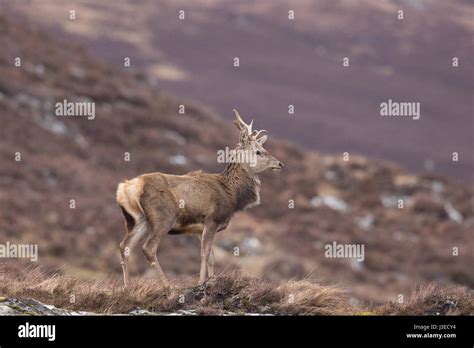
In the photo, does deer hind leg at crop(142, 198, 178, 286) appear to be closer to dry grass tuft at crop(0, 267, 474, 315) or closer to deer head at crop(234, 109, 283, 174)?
dry grass tuft at crop(0, 267, 474, 315)

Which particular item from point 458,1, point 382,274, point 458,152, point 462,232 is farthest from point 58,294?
point 458,1

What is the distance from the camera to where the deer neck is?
49.1 feet

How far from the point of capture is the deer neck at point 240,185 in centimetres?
1495

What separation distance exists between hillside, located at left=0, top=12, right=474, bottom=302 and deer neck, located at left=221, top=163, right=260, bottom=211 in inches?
791

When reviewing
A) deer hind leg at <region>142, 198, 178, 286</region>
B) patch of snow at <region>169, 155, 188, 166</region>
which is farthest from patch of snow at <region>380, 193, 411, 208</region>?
deer hind leg at <region>142, 198, 178, 286</region>

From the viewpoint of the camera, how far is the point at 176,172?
49.4 metres

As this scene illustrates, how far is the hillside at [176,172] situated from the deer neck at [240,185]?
65.9 feet

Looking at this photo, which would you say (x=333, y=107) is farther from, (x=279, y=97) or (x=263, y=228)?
(x=263, y=228)

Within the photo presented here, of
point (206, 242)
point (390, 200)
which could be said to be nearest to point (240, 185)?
point (206, 242)

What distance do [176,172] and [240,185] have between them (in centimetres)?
3438

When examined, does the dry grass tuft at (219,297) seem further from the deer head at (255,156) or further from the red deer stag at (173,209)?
the deer head at (255,156)

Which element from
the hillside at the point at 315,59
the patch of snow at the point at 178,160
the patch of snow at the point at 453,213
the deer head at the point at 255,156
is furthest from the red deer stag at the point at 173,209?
the hillside at the point at 315,59

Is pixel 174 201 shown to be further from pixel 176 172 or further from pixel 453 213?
pixel 453 213
